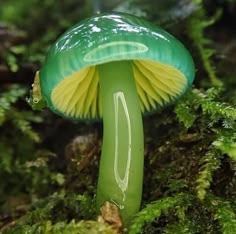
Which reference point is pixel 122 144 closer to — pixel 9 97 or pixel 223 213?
pixel 223 213

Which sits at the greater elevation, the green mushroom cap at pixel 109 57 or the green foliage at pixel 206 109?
the green mushroom cap at pixel 109 57

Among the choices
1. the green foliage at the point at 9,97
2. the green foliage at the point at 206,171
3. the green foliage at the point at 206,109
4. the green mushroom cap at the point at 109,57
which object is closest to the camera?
the green mushroom cap at the point at 109,57

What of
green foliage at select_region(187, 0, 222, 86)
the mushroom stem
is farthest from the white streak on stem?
green foliage at select_region(187, 0, 222, 86)

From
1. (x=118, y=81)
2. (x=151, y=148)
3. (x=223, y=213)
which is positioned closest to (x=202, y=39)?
(x=151, y=148)

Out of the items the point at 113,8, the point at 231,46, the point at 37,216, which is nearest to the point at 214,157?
the point at 37,216

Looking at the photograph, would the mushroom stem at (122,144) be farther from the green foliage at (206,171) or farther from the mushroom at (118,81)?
the green foliage at (206,171)

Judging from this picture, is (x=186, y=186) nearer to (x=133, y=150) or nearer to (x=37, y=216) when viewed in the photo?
(x=133, y=150)


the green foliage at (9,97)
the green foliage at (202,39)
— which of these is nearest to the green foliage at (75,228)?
the green foliage at (9,97)
